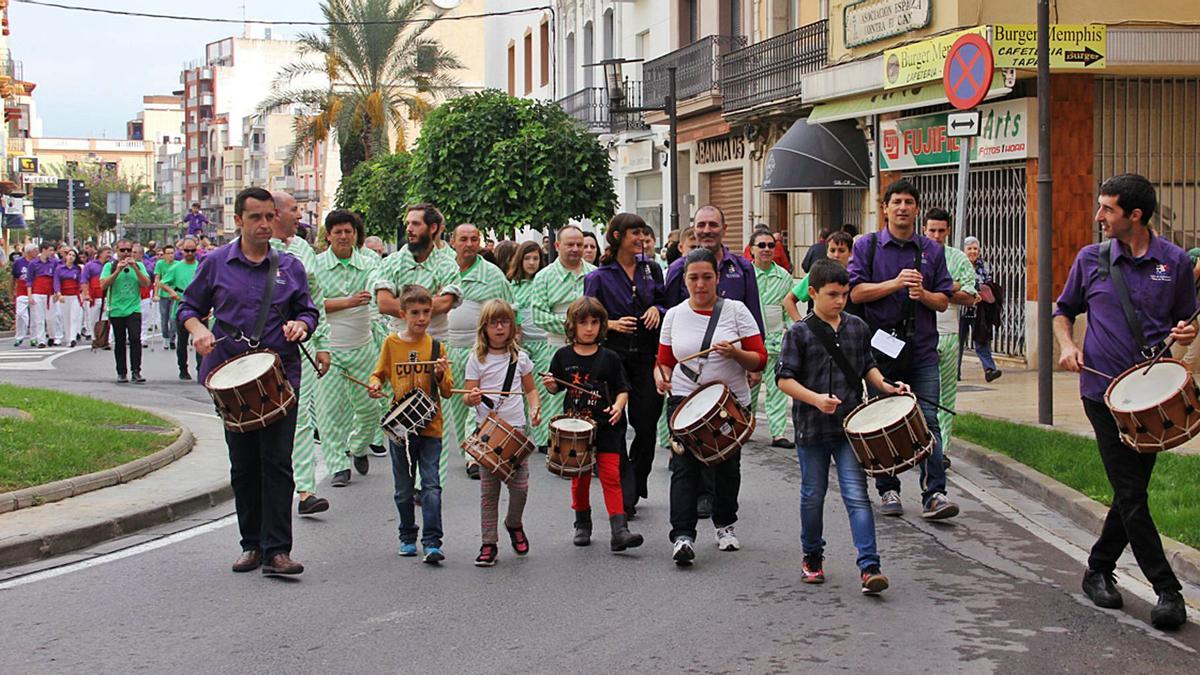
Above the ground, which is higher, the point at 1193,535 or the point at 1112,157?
the point at 1112,157

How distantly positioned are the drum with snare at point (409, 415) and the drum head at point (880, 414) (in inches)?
91.6

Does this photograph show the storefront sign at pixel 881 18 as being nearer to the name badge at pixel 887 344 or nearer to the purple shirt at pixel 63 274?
the name badge at pixel 887 344

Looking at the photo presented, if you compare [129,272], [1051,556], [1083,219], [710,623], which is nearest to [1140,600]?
[1051,556]

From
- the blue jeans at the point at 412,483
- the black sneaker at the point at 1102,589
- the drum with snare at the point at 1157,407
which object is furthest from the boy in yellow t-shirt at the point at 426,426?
the drum with snare at the point at 1157,407

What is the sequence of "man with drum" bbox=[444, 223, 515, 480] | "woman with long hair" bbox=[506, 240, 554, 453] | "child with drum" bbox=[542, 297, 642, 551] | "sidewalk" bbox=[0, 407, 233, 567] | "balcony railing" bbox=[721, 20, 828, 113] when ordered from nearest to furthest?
"child with drum" bbox=[542, 297, 642, 551] < "sidewalk" bbox=[0, 407, 233, 567] < "man with drum" bbox=[444, 223, 515, 480] < "woman with long hair" bbox=[506, 240, 554, 453] < "balcony railing" bbox=[721, 20, 828, 113]

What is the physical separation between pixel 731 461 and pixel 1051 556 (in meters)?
1.76

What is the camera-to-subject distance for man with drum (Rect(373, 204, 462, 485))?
425 inches

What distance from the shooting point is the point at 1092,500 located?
9.66 metres

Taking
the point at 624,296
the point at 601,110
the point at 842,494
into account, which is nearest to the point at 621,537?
the point at 842,494

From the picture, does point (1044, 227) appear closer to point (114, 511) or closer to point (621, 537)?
point (621, 537)

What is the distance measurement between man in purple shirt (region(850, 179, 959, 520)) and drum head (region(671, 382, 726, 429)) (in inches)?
63.8

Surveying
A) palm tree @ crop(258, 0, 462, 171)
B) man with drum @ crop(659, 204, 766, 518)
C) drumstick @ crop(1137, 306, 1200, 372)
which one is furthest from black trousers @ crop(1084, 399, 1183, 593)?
palm tree @ crop(258, 0, 462, 171)

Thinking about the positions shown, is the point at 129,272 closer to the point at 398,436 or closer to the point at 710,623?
the point at 398,436

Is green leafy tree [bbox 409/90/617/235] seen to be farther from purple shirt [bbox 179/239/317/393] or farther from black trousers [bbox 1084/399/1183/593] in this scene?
black trousers [bbox 1084/399/1183/593]
